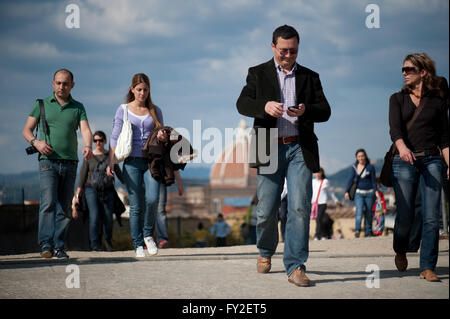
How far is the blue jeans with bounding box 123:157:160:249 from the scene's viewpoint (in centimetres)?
784

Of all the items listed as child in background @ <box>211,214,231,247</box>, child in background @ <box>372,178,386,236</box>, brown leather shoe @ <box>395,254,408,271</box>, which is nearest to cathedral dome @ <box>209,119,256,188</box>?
child in background @ <box>211,214,231,247</box>

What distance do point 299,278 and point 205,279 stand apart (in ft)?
2.88

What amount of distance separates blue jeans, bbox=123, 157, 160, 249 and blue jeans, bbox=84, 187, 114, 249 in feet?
8.71

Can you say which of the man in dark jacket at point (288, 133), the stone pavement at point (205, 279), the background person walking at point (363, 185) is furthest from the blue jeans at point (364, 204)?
the man in dark jacket at point (288, 133)

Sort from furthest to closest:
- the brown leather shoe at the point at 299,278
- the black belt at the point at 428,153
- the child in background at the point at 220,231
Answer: the child in background at the point at 220,231
the black belt at the point at 428,153
the brown leather shoe at the point at 299,278

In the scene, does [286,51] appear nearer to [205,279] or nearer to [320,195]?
[205,279]

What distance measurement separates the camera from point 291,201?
5441 mm

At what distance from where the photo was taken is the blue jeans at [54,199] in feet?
24.2

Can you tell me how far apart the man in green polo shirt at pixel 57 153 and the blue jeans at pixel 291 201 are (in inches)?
96.7

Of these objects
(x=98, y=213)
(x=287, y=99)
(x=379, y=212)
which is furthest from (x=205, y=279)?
(x=379, y=212)

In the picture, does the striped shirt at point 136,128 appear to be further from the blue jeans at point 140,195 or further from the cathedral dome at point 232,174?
the cathedral dome at point 232,174

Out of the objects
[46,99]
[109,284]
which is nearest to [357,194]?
[46,99]

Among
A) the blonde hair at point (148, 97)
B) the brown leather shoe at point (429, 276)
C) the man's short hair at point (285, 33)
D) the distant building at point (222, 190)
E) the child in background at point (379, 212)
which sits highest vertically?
the man's short hair at point (285, 33)

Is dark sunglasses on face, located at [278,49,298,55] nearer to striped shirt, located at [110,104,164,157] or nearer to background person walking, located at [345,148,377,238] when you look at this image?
striped shirt, located at [110,104,164,157]
